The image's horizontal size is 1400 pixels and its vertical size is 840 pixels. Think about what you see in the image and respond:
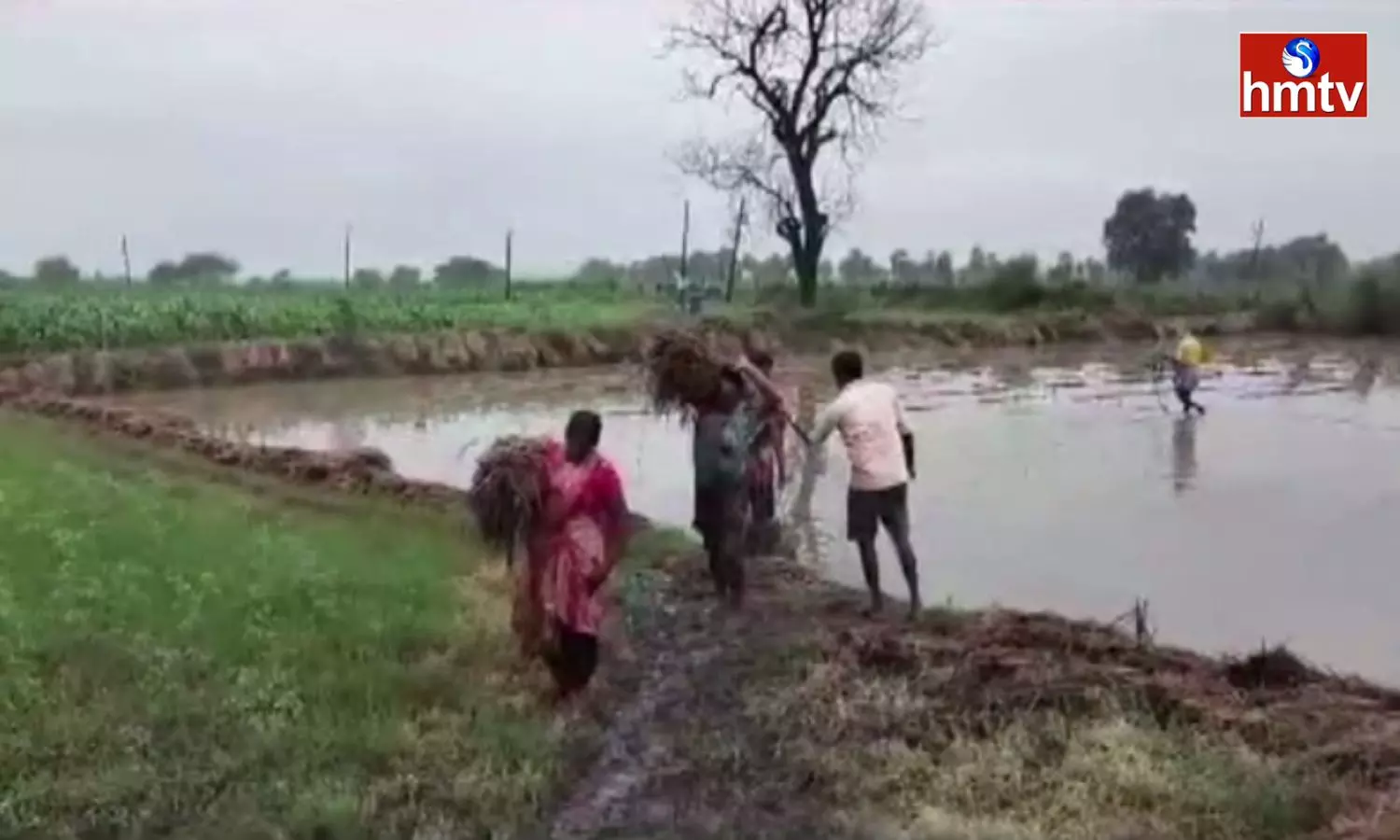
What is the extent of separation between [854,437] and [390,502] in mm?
5991

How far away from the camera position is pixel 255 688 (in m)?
7.25

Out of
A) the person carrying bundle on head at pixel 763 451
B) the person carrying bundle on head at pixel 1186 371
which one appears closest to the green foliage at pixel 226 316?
the person carrying bundle on head at pixel 1186 371

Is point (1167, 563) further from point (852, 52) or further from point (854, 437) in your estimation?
point (852, 52)

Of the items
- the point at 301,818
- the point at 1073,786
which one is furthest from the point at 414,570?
the point at 1073,786

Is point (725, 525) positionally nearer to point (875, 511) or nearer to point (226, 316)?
point (875, 511)

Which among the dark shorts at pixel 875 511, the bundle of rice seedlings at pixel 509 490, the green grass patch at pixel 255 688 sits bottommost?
the green grass patch at pixel 255 688

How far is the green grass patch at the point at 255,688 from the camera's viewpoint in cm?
595

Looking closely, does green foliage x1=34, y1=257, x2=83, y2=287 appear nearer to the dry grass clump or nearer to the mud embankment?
the mud embankment

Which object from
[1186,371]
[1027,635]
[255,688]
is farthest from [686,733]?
[1186,371]

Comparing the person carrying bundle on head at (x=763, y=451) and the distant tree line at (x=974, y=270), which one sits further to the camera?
the distant tree line at (x=974, y=270)

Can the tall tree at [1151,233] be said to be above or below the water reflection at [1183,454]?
above

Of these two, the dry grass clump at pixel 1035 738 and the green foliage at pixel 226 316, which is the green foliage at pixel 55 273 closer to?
the green foliage at pixel 226 316

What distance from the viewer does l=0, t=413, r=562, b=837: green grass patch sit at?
595cm

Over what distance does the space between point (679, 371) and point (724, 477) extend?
0.78m
